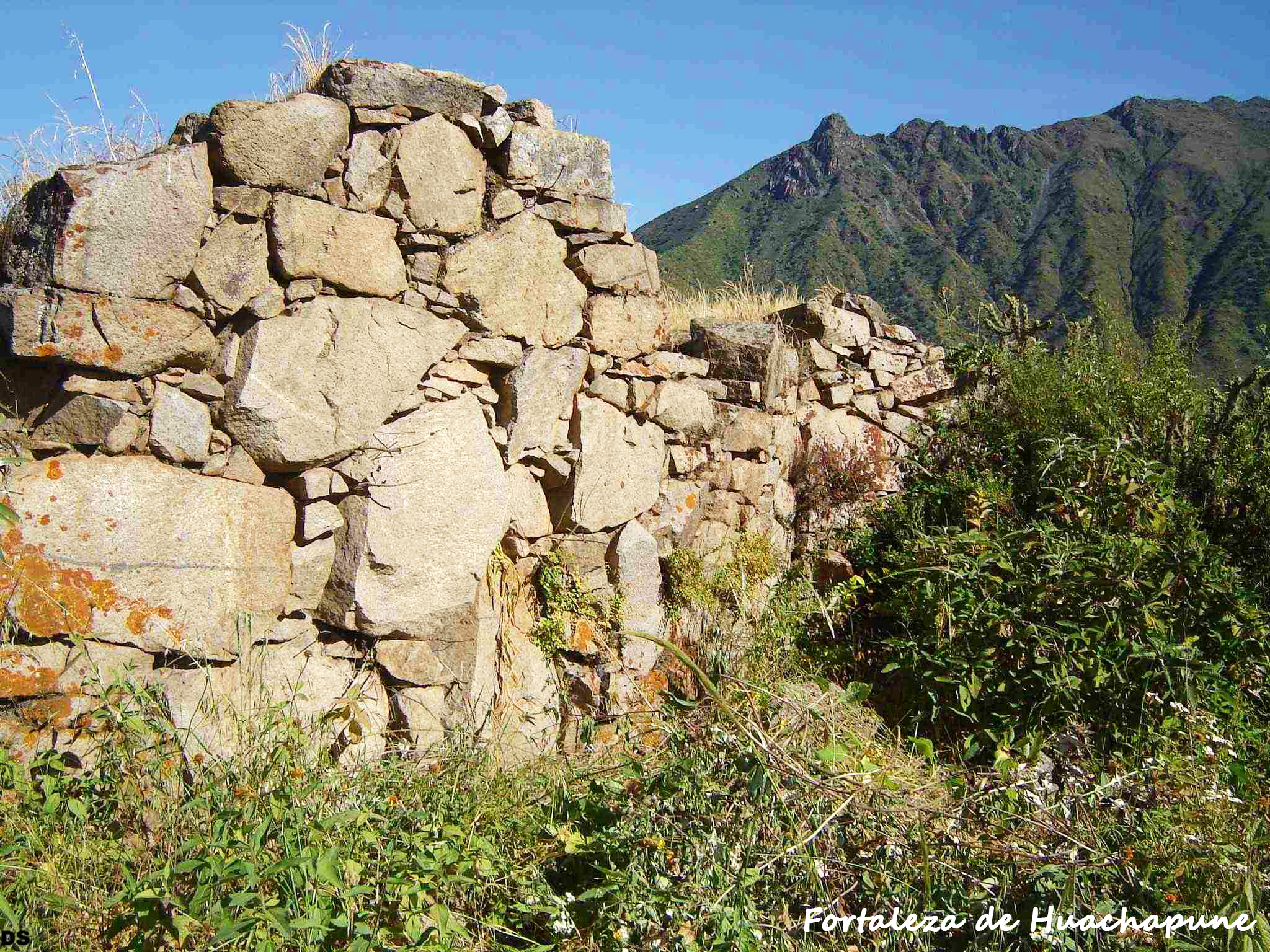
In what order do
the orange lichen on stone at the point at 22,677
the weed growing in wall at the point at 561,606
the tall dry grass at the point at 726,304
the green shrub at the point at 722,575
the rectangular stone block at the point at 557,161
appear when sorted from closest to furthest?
the orange lichen on stone at the point at 22,677 → the rectangular stone block at the point at 557,161 → the weed growing in wall at the point at 561,606 → the green shrub at the point at 722,575 → the tall dry grass at the point at 726,304

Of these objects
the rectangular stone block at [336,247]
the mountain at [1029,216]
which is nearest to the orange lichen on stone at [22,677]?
the rectangular stone block at [336,247]

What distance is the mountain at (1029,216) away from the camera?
2955 cm

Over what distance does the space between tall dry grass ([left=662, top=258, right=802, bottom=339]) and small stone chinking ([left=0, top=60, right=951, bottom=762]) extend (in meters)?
1.03

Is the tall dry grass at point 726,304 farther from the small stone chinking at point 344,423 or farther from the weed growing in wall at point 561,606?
the weed growing in wall at point 561,606

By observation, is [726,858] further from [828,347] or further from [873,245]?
[873,245]

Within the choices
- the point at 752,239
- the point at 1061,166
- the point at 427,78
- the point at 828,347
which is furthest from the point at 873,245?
the point at 427,78

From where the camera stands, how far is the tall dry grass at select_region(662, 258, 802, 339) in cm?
588

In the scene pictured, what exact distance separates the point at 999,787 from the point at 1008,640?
1217 mm

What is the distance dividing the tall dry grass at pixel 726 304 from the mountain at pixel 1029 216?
1081 cm

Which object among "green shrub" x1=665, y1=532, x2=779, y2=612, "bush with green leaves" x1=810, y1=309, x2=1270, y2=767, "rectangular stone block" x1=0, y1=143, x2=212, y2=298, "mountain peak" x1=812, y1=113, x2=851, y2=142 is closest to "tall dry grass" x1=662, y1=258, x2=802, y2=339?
"green shrub" x1=665, y1=532, x2=779, y2=612

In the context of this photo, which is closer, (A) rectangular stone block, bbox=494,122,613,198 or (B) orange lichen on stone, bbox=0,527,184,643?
(B) orange lichen on stone, bbox=0,527,184,643

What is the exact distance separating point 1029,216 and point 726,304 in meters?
40.9

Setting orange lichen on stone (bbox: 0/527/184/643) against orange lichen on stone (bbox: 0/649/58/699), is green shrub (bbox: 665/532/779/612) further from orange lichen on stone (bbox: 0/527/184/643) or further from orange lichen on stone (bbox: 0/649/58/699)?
orange lichen on stone (bbox: 0/649/58/699)

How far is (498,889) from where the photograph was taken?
2.66m
